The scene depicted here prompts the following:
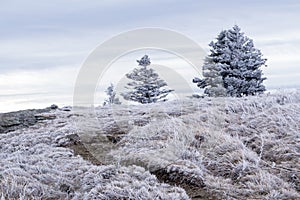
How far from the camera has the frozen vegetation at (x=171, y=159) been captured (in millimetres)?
5602

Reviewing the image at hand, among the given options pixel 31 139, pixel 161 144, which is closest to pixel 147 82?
pixel 31 139

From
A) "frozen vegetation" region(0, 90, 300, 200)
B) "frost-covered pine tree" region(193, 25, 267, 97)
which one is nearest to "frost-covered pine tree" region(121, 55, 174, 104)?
"frost-covered pine tree" region(193, 25, 267, 97)

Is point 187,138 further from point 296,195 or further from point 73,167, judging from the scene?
point 296,195

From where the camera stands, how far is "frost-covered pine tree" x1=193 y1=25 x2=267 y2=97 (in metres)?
30.6

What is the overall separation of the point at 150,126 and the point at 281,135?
2474 millimetres

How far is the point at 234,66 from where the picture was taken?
102 ft

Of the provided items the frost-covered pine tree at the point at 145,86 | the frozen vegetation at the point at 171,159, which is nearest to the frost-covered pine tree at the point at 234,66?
the frost-covered pine tree at the point at 145,86

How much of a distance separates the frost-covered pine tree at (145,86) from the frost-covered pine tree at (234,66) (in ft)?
12.7

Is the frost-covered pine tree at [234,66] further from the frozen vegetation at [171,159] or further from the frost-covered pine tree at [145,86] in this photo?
the frozen vegetation at [171,159]

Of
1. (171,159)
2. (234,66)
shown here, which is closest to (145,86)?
(234,66)

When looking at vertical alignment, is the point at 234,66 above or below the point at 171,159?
above

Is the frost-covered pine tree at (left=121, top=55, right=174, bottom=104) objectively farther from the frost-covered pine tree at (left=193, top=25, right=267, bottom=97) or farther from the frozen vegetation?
the frozen vegetation

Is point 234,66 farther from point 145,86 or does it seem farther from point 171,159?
point 171,159

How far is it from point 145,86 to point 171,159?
95.1ft
